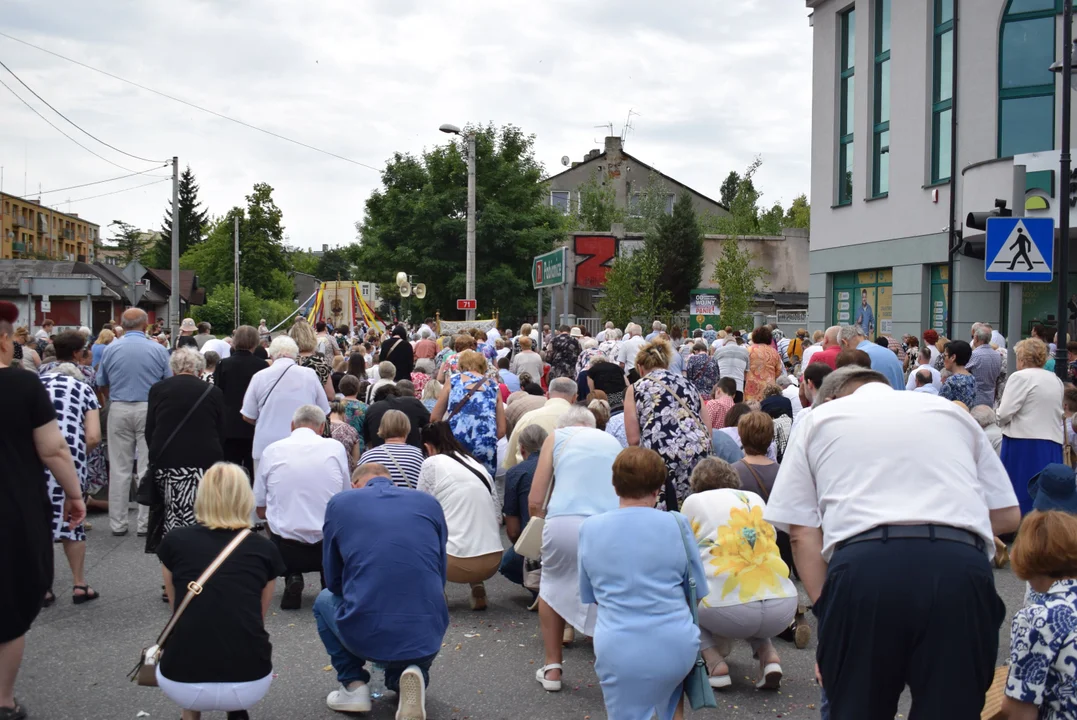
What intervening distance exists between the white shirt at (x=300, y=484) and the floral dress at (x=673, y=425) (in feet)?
7.27

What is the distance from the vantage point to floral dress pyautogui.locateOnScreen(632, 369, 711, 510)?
281 inches

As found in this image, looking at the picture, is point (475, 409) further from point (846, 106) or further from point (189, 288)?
point (189, 288)

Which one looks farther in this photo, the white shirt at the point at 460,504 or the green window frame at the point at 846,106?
the green window frame at the point at 846,106

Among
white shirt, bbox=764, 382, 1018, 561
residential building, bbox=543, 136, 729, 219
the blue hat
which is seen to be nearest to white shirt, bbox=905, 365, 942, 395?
the blue hat

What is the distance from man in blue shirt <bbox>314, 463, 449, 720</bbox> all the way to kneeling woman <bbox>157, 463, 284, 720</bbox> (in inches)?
19.8

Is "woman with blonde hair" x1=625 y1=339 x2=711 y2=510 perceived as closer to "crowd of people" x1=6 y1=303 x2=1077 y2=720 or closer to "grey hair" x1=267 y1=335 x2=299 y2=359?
"crowd of people" x1=6 y1=303 x2=1077 y2=720

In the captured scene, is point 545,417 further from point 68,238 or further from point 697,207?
point 68,238

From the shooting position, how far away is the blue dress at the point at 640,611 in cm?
443

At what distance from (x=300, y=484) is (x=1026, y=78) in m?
21.0

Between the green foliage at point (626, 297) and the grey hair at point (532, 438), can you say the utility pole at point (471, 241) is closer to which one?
the green foliage at point (626, 297)

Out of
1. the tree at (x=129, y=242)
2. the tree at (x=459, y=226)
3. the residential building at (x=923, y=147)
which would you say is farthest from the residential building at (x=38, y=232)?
the residential building at (x=923, y=147)

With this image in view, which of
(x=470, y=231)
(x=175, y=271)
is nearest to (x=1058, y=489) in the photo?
(x=470, y=231)

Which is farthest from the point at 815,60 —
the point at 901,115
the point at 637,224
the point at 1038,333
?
the point at 637,224

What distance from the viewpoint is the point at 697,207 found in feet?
238
